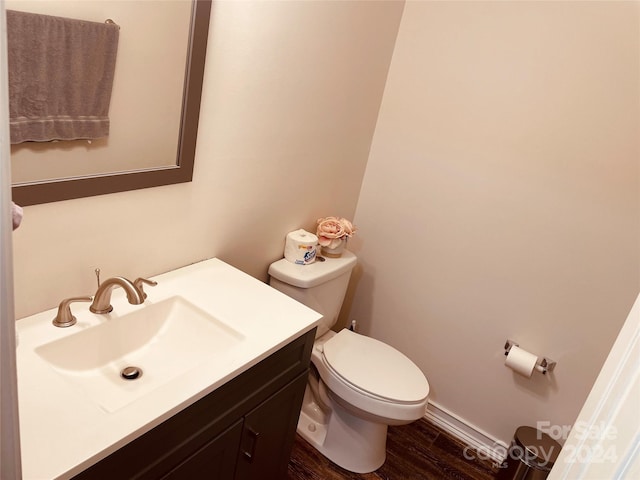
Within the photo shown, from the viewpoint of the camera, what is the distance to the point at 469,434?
7.51 feet

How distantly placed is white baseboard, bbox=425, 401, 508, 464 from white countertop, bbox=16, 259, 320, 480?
1.24 meters

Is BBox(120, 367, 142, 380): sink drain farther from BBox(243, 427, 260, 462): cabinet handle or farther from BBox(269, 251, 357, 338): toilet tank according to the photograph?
BBox(269, 251, 357, 338): toilet tank

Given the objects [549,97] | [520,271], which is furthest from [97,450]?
[549,97]

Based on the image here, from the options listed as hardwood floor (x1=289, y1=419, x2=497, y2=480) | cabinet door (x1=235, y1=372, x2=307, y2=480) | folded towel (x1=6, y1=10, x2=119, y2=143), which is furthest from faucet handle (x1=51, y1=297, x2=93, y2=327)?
hardwood floor (x1=289, y1=419, x2=497, y2=480)

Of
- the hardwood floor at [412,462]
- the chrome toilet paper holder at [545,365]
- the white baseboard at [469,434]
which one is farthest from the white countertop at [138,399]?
the white baseboard at [469,434]

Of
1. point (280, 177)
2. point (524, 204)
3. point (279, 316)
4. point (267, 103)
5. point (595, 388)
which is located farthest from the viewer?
point (524, 204)

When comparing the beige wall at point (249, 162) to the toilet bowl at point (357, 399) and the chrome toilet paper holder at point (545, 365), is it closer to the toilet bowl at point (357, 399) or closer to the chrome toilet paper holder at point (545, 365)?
the toilet bowl at point (357, 399)

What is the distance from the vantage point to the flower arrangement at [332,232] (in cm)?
198

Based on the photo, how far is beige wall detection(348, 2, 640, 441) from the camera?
1726mm

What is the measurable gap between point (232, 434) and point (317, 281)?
0.69 m

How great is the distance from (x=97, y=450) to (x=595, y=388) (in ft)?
2.68

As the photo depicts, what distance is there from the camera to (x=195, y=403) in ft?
3.57

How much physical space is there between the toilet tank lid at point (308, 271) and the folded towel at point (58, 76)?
0.83 metres

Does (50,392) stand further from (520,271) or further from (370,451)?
(520,271)
